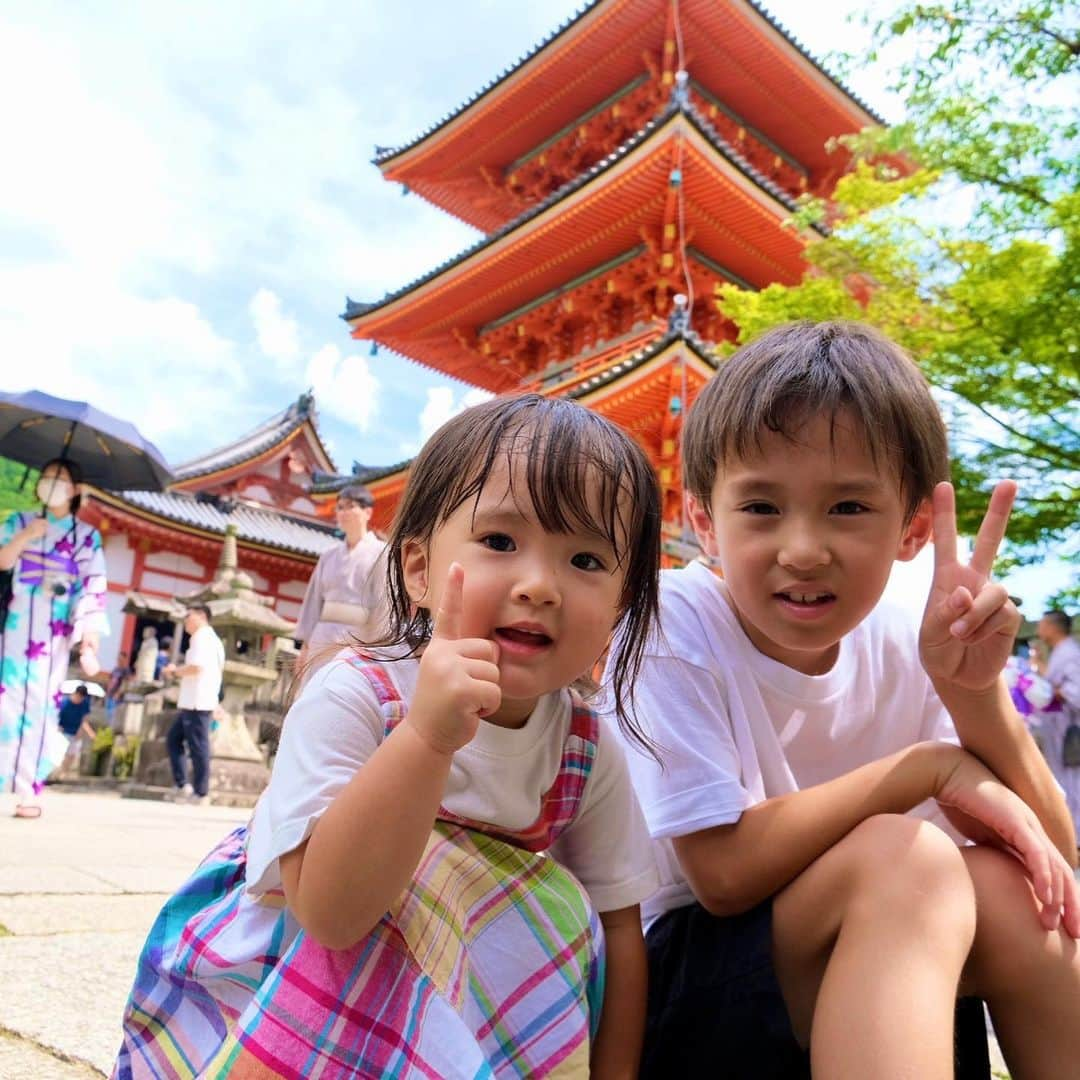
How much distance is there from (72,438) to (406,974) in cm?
490

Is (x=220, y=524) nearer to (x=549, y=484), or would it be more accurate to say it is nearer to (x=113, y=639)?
(x=113, y=639)

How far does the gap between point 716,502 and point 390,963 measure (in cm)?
63

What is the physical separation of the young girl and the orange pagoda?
A: 6.72 m

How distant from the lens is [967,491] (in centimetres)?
625

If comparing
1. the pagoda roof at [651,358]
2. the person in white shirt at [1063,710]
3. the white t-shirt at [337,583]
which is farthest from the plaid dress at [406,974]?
the pagoda roof at [651,358]

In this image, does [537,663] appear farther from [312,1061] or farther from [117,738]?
[117,738]

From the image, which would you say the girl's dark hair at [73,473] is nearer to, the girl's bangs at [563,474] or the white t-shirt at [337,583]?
the white t-shirt at [337,583]

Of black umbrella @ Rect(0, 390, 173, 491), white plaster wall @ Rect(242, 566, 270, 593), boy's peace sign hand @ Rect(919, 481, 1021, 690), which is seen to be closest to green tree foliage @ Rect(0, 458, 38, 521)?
black umbrella @ Rect(0, 390, 173, 491)

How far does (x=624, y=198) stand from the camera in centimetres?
886

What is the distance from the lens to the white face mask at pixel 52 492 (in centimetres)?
378

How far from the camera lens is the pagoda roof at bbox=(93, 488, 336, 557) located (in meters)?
14.2

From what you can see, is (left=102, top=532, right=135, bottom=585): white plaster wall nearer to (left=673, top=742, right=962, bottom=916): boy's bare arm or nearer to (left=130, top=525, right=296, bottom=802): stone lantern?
(left=130, top=525, right=296, bottom=802): stone lantern

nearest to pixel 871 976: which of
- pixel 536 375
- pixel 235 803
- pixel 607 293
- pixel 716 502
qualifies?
pixel 716 502

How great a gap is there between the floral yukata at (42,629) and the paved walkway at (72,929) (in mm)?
338
